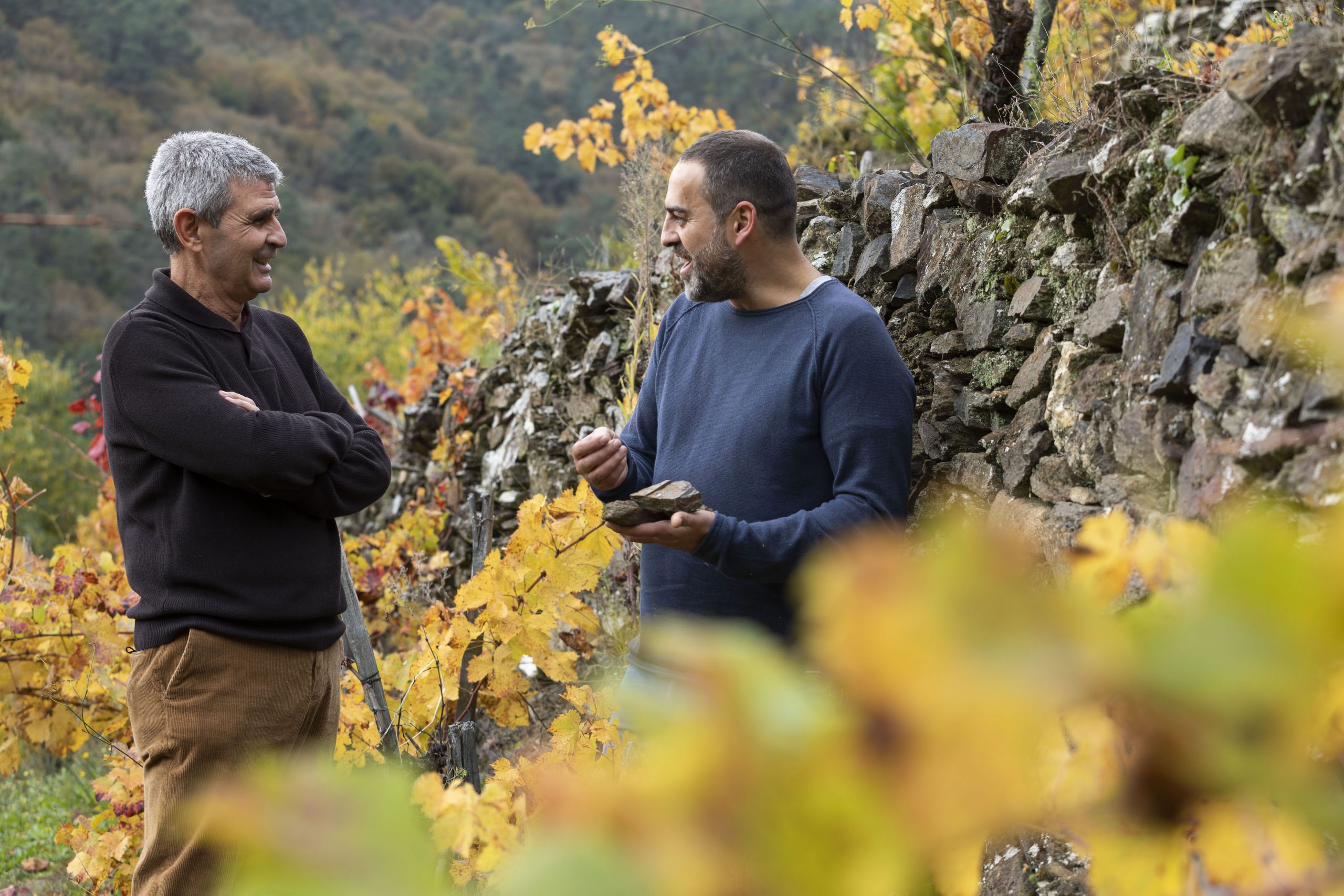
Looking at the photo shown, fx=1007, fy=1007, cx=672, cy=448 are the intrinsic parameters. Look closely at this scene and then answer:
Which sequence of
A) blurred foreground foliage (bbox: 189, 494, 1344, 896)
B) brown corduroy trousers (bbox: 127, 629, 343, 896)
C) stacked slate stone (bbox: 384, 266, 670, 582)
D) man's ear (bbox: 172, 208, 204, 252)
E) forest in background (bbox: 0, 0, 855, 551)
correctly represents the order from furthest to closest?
forest in background (bbox: 0, 0, 855, 551) < stacked slate stone (bbox: 384, 266, 670, 582) < man's ear (bbox: 172, 208, 204, 252) < brown corduroy trousers (bbox: 127, 629, 343, 896) < blurred foreground foliage (bbox: 189, 494, 1344, 896)

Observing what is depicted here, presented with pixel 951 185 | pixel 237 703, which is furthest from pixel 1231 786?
pixel 951 185

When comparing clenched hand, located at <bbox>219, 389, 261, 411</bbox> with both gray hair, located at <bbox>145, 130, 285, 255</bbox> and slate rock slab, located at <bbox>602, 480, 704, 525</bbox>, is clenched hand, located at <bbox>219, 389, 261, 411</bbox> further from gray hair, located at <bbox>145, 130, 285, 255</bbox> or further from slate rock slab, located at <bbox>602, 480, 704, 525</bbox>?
slate rock slab, located at <bbox>602, 480, 704, 525</bbox>

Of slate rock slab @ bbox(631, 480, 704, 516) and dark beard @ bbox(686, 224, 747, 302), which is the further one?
dark beard @ bbox(686, 224, 747, 302)

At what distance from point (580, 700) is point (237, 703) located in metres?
0.76

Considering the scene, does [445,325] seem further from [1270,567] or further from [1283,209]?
[1270,567]

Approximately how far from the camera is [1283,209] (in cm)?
144

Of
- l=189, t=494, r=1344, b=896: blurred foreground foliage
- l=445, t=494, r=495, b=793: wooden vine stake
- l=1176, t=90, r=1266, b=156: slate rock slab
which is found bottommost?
l=445, t=494, r=495, b=793: wooden vine stake

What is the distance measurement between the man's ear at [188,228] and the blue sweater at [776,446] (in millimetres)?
1104

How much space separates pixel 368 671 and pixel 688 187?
5.07ft

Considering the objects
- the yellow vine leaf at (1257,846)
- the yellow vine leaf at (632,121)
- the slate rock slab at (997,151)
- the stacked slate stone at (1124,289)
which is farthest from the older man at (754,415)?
the yellow vine leaf at (632,121)

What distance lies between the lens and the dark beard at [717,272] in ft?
7.13

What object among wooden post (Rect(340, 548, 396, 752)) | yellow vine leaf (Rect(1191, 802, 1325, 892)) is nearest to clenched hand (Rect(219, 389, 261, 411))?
wooden post (Rect(340, 548, 396, 752))

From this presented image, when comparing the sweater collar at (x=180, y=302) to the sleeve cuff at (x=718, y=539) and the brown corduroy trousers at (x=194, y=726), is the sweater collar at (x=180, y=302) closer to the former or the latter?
the brown corduroy trousers at (x=194, y=726)

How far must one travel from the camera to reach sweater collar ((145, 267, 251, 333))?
226cm
